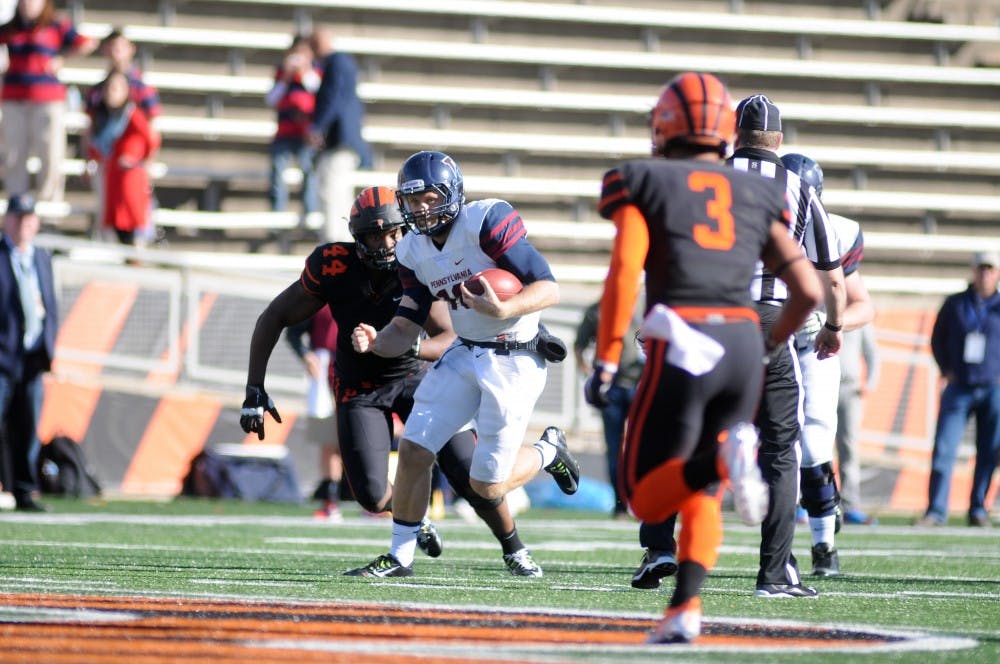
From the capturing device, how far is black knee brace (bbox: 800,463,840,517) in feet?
22.5

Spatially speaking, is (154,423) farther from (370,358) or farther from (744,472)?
(744,472)

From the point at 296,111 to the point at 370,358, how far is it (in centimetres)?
859

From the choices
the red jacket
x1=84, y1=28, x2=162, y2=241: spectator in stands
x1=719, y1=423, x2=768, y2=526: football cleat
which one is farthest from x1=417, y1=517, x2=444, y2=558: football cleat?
the red jacket

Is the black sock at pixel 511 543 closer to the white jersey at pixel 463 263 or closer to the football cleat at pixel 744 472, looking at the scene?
the white jersey at pixel 463 263

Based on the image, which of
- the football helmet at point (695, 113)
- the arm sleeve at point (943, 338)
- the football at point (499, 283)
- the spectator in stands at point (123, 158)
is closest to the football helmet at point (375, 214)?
the football at point (499, 283)

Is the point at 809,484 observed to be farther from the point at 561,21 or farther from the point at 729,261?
the point at 561,21

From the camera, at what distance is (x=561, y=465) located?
7.49 meters

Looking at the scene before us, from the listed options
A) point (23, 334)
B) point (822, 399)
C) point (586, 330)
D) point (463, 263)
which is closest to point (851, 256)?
point (822, 399)

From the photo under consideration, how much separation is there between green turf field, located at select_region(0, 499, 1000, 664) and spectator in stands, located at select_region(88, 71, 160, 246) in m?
3.91

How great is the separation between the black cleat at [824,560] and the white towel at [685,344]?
2.75 m

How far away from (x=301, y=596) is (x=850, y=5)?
52.6ft

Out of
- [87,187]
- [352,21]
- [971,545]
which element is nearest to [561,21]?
[352,21]

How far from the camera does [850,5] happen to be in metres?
20.0

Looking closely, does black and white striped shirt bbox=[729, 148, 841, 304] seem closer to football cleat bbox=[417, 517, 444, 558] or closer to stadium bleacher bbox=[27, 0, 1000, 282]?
football cleat bbox=[417, 517, 444, 558]
